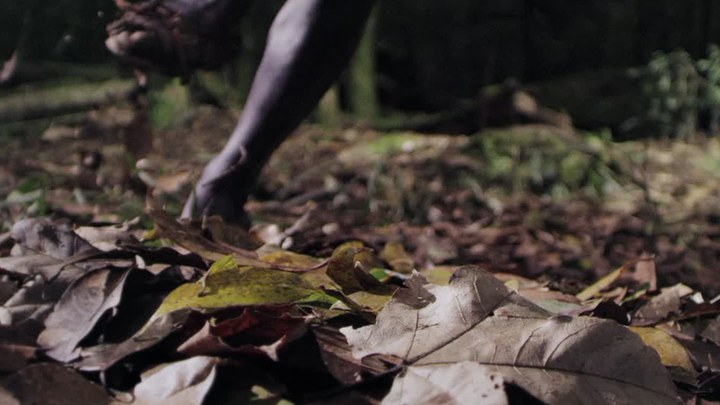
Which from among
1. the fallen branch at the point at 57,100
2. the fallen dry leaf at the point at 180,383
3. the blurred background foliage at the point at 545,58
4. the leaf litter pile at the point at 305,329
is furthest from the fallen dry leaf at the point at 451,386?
the fallen branch at the point at 57,100

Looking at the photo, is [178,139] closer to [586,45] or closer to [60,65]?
[60,65]

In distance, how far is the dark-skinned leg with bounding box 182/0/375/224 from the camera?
6.65ft

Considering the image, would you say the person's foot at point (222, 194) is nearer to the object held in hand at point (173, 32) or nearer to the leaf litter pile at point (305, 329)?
the leaf litter pile at point (305, 329)

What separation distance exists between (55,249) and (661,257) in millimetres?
2922

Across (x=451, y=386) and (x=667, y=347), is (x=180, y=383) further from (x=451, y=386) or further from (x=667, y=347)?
(x=667, y=347)

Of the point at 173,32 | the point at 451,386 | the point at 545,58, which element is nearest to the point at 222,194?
the point at 173,32

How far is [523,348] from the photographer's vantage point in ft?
4.00

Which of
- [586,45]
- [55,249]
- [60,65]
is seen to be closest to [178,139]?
[60,65]

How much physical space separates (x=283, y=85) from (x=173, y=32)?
254 mm

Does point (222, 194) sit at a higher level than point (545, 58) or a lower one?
higher

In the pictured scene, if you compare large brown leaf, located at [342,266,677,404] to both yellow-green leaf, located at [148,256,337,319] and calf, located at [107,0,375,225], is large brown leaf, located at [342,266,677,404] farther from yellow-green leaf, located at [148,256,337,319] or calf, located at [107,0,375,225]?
calf, located at [107,0,375,225]

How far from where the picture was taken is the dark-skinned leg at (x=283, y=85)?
203cm

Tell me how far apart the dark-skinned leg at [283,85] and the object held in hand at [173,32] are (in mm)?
129

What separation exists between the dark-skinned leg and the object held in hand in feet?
0.42
